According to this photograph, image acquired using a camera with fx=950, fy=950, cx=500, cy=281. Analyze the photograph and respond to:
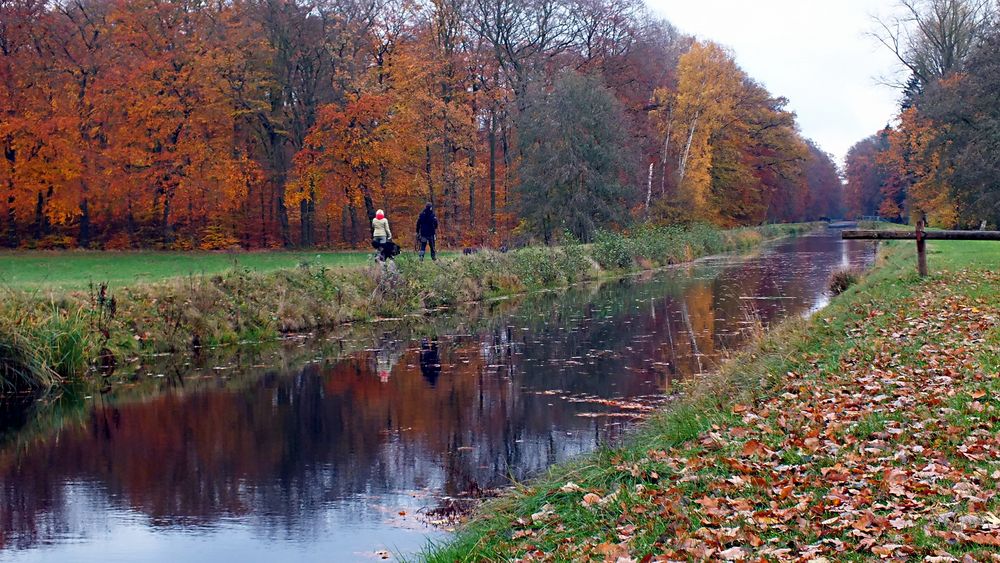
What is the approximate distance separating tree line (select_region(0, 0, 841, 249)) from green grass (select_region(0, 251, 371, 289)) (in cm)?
443

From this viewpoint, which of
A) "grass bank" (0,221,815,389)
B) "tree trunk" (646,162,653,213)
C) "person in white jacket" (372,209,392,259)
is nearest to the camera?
"grass bank" (0,221,815,389)

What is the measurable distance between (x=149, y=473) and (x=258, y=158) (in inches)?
1617

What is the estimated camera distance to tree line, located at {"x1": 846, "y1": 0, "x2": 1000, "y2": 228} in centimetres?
3953

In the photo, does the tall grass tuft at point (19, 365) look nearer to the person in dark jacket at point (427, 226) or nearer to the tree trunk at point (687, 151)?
the person in dark jacket at point (427, 226)

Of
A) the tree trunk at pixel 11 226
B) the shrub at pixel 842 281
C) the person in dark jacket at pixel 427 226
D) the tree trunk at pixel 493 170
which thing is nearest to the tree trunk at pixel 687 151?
the tree trunk at pixel 493 170

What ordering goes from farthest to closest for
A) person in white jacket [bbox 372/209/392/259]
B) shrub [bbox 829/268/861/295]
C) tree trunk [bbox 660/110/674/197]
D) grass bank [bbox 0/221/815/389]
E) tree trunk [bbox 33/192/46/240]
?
1. tree trunk [bbox 660/110/674/197]
2. tree trunk [bbox 33/192/46/240]
3. shrub [bbox 829/268/861/295]
4. person in white jacket [bbox 372/209/392/259]
5. grass bank [bbox 0/221/815/389]

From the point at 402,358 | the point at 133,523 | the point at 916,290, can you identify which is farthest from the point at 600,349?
the point at 133,523

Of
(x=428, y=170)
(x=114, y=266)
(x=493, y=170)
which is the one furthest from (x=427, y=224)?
(x=493, y=170)

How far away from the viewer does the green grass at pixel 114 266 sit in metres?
21.8

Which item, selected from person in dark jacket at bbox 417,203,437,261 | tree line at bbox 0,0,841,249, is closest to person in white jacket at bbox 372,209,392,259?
person in dark jacket at bbox 417,203,437,261

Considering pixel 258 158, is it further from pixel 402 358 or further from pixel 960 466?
pixel 960 466

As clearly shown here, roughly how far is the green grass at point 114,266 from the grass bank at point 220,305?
954mm

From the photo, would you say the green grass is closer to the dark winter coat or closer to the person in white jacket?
the person in white jacket

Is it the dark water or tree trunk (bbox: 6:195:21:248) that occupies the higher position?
tree trunk (bbox: 6:195:21:248)
